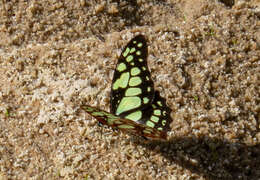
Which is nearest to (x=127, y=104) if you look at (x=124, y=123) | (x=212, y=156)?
(x=124, y=123)

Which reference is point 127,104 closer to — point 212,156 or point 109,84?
point 109,84

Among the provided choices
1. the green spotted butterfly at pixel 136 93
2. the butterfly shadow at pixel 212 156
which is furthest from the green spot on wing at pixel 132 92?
the butterfly shadow at pixel 212 156

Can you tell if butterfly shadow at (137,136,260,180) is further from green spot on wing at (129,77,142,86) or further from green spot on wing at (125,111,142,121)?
green spot on wing at (129,77,142,86)

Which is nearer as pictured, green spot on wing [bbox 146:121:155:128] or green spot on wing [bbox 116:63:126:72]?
green spot on wing [bbox 146:121:155:128]

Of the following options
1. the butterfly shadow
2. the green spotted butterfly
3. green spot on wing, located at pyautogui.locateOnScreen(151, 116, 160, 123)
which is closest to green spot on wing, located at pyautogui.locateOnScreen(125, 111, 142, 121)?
the green spotted butterfly

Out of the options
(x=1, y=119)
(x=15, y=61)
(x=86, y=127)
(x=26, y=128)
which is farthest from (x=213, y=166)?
(x=15, y=61)

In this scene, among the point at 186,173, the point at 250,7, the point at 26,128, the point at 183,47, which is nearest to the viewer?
the point at 186,173

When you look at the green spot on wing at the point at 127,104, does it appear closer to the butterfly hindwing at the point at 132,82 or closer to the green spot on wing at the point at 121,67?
the butterfly hindwing at the point at 132,82

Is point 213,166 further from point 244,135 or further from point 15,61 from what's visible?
point 15,61
